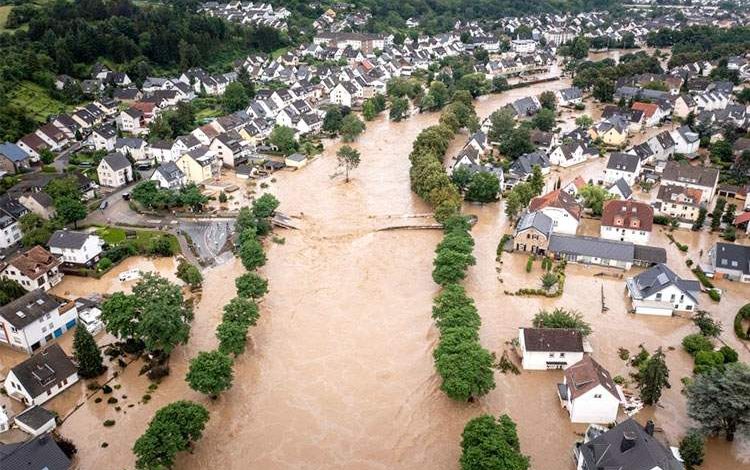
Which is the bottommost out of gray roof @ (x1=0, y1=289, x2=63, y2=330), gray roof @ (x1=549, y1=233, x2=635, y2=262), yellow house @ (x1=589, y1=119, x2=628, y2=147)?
yellow house @ (x1=589, y1=119, x2=628, y2=147)

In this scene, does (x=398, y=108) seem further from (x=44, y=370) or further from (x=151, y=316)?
(x=44, y=370)

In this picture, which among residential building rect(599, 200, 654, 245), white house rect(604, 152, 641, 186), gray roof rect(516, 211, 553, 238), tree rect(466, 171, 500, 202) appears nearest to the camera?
gray roof rect(516, 211, 553, 238)

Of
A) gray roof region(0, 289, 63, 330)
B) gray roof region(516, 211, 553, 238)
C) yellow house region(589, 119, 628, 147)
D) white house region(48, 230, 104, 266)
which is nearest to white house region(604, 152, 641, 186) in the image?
yellow house region(589, 119, 628, 147)

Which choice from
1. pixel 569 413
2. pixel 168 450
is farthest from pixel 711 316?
pixel 168 450

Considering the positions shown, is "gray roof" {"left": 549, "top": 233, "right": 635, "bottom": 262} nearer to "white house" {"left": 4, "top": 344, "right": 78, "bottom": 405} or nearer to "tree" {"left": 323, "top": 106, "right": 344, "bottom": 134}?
"white house" {"left": 4, "top": 344, "right": 78, "bottom": 405}

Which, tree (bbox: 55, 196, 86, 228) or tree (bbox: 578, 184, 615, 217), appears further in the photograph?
tree (bbox: 578, 184, 615, 217)

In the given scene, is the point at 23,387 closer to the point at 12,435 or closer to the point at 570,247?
the point at 12,435

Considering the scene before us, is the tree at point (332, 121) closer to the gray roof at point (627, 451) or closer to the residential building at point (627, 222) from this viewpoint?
the residential building at point (627, 222)
